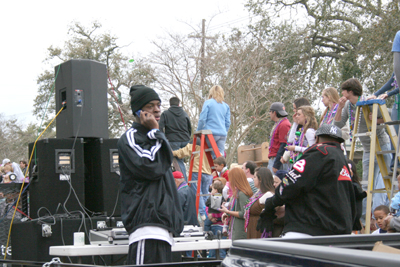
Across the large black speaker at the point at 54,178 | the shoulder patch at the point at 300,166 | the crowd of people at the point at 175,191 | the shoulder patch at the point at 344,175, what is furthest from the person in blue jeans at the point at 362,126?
the large black speaker at the point at 54,178

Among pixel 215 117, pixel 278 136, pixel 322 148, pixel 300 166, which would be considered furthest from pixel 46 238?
pixel 215 117

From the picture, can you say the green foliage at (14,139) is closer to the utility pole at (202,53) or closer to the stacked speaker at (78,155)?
the utility pole at (202,53)

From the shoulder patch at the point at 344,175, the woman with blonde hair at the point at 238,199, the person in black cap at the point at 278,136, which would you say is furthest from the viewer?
the person in black cap at the point at 278,136

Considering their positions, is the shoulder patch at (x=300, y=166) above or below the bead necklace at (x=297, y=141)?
below

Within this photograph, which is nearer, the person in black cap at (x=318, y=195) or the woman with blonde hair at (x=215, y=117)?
the person in black cap at (x=318, y=195)

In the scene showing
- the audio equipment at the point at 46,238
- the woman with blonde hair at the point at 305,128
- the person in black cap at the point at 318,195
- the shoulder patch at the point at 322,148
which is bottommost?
the audio equipment at the point at 46,238

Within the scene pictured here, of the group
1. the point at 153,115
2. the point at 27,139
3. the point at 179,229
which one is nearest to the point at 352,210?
the point at 179,229

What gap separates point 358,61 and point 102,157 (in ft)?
56.5

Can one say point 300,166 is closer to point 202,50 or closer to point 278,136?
point 278,136

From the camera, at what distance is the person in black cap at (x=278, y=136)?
6.77 m

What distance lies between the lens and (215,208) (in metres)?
6.97

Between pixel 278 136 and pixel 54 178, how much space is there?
3.37 meters

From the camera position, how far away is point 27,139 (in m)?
45.7

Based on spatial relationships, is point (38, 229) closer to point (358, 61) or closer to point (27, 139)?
point (358, 61)
